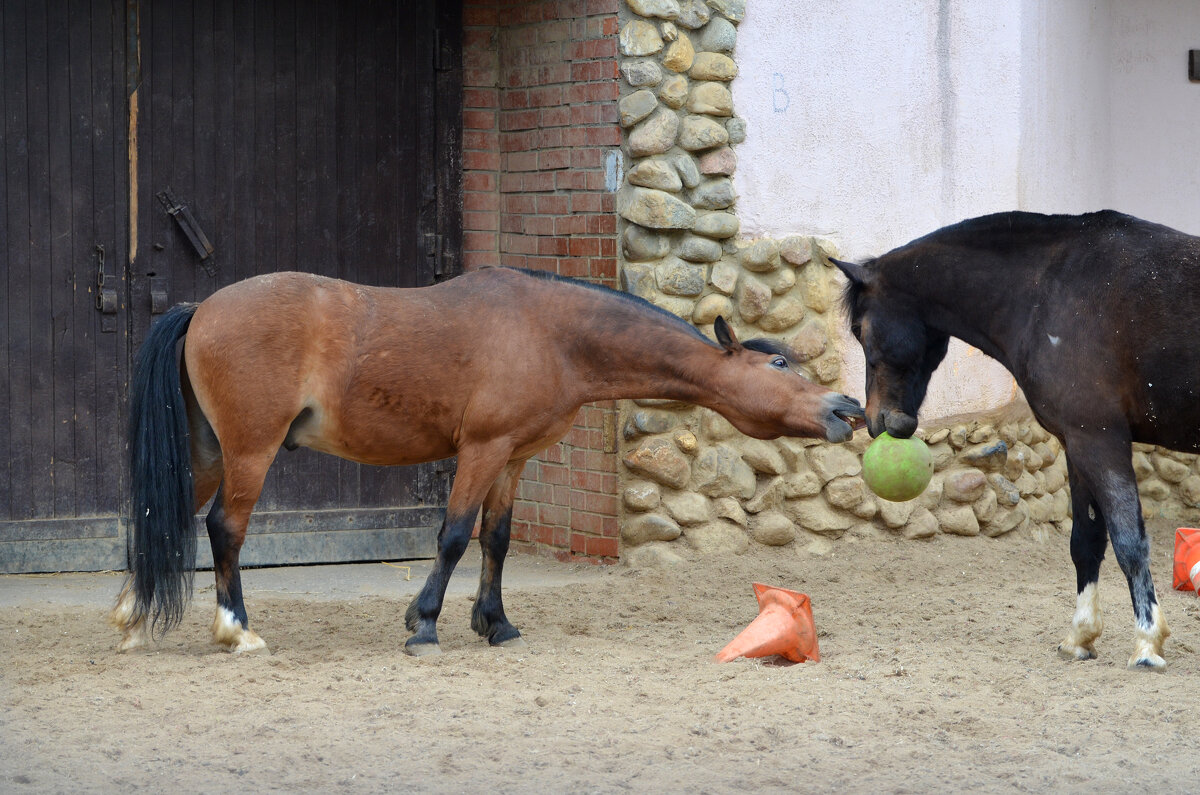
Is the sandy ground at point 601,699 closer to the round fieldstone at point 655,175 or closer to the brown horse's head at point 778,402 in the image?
the brown horse's head at point 778,402

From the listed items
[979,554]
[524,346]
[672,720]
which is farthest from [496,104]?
[672,720]

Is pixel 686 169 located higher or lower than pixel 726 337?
higher

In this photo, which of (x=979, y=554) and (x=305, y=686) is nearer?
(x=305, y=686)

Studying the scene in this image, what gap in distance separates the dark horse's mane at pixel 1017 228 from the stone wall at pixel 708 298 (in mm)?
1384

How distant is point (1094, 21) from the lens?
8.20 meters

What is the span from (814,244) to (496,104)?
Result: 1845mm

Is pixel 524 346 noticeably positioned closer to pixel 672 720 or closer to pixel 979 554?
pixel 672 720

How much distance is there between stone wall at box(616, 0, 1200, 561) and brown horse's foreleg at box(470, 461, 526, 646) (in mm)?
1464

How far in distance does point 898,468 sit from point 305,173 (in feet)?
11.0

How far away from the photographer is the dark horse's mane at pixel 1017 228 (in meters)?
5.14

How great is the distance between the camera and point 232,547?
4.90 metres

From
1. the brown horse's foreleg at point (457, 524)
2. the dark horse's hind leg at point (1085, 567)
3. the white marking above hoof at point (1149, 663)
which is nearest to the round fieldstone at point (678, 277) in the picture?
the brown horse's foreleg at point (457, 524)

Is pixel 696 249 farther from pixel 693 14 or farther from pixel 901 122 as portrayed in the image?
pixel 901 122

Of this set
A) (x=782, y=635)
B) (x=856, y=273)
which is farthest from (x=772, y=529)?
(x=782, y=635)
